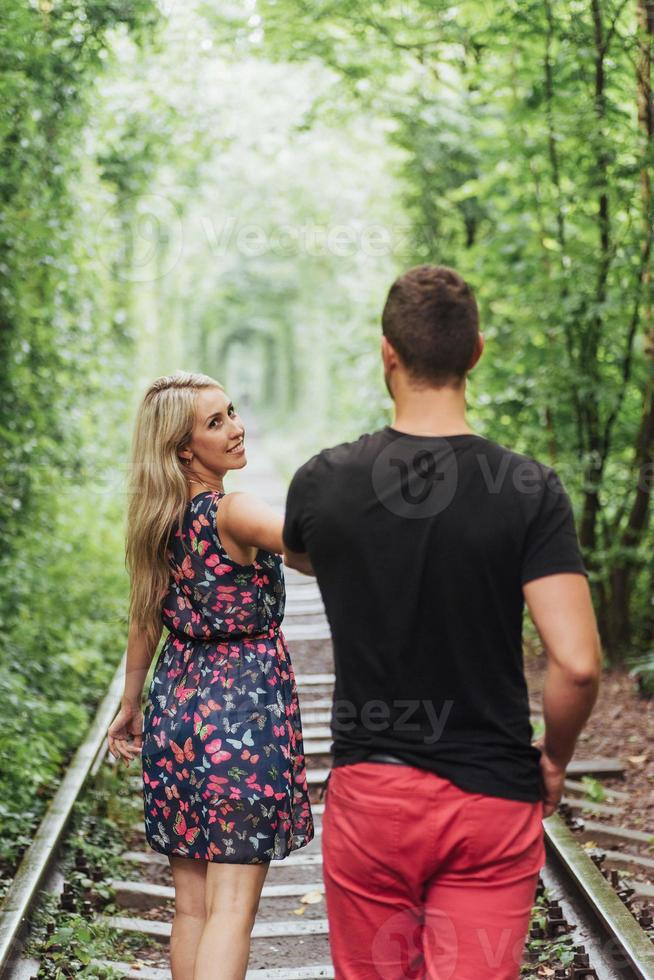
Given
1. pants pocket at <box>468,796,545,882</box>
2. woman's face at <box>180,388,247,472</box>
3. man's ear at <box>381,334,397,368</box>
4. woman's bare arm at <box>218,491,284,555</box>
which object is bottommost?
pants pocket at <box>468,796,545,882</box>

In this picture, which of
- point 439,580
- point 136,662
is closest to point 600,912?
point 136,662

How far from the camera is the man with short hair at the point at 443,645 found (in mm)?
2061

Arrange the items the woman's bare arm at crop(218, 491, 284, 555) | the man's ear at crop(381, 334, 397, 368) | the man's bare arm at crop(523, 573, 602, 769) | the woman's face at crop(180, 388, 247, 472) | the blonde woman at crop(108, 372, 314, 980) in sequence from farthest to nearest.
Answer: the woman's face at crop(180, 388, 247, 472) < the blonde woman at crop(108, 372, 314, 980) < the woman's bare arm at crop(218, 491, 284, 555) < the man's ear at crop(381, 334, 397, 368) < the man's bare arm at crop(523, 573, 602, 769)

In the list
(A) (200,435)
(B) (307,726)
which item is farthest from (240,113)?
(A) (200,435)

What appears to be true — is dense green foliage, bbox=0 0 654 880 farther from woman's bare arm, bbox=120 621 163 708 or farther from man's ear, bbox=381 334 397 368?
man's ear, bbox=381 334 397 368

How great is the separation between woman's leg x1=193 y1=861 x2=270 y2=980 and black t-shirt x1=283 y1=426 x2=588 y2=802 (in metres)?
0.89

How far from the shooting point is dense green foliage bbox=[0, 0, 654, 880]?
7.51m

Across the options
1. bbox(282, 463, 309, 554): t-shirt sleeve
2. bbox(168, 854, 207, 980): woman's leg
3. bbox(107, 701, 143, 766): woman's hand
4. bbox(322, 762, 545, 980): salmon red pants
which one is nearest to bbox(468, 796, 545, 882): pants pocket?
bbox(322, 762, 545, 980): salmon red pants

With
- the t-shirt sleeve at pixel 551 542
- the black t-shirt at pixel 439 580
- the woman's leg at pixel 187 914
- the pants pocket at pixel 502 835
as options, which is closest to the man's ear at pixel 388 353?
the black t-shirt at pixel 439 580

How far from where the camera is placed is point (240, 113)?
18906mm

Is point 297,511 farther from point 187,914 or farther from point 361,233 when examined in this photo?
point 361,233

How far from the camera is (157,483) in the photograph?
2.95 meters

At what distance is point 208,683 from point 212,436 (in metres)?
0.67

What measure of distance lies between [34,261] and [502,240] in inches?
157
